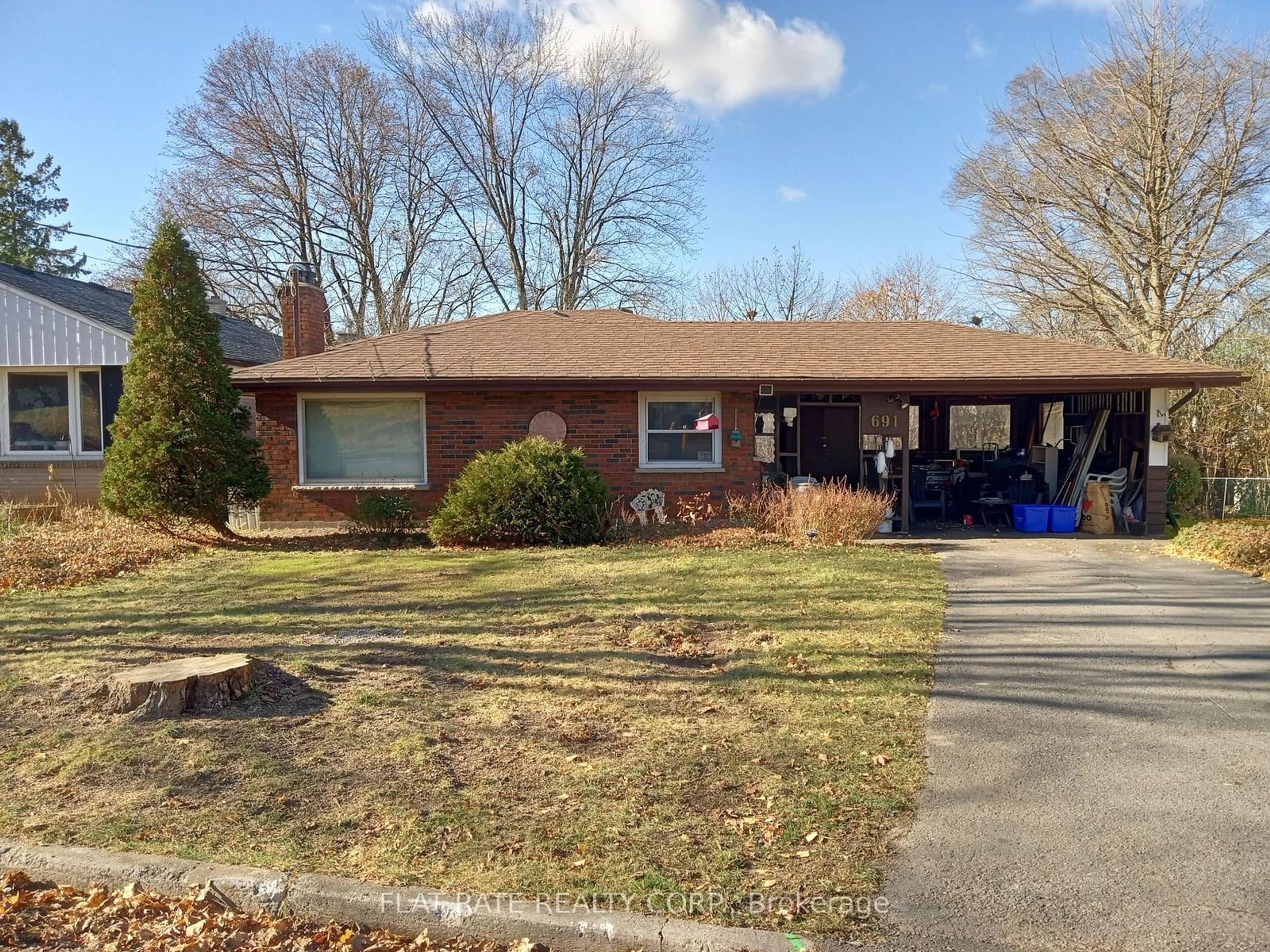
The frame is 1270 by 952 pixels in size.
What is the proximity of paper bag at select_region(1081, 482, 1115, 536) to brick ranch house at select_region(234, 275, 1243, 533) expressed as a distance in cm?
58

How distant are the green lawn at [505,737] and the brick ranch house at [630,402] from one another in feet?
17.2

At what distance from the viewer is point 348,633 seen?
6.72m

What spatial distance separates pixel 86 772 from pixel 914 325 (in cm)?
1577

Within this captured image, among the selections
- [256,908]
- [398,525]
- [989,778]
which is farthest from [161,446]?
[989,778]

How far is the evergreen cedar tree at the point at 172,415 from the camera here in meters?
11.2

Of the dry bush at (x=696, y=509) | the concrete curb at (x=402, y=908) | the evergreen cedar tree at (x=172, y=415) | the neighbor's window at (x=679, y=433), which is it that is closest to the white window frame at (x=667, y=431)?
the neighbor's window at (x=679, y=433)

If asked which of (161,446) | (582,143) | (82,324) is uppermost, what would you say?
(582,143)

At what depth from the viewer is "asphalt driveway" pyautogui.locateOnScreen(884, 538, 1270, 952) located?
293cm

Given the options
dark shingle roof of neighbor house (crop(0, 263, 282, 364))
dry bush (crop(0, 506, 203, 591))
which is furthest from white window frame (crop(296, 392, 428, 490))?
dark shingle roof of neighbor house (crop(0, 263, 282, 364))

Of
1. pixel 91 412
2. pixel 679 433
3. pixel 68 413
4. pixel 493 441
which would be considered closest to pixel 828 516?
pixel 679 433

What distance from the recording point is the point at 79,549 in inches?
415

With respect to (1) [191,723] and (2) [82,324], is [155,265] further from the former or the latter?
(1) [191,723]

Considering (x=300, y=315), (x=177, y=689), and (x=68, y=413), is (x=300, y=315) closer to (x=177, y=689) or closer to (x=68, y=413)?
(x=68, y=413)

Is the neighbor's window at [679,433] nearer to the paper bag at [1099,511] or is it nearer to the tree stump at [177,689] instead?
the paper bag at [1099,511]
